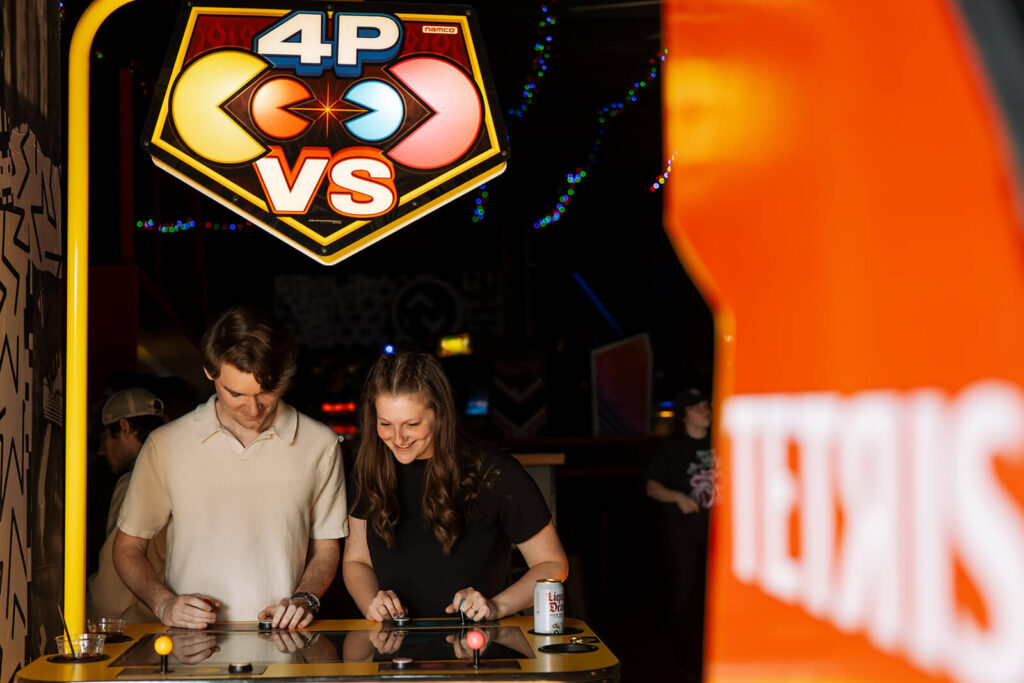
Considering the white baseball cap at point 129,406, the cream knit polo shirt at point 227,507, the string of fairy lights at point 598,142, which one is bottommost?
the cream knit polo shirt at point 227,507

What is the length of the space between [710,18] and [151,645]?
2.38m

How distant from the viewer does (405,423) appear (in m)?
2.70

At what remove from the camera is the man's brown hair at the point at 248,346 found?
2750mm

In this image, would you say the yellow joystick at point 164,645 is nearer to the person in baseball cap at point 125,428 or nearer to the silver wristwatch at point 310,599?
the silver wristwatch at point 310,599

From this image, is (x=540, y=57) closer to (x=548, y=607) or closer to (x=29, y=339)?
(x=29, y=339)

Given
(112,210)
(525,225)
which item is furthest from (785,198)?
(525,225)

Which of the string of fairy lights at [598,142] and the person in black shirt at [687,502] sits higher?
the string of fairy lights at [598,142]

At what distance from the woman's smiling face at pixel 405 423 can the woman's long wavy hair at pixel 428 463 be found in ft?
0.05

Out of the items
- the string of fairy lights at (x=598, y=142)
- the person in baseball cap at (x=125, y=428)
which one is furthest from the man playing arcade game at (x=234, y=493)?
the string of fairy lights at (x=598, y=142)

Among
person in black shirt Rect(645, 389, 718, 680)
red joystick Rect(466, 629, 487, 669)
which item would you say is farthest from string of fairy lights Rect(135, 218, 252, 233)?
red joystick Rect(466, 629, 487, 669)

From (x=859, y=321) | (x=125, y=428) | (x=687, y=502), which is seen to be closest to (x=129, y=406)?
(x=125, y=428)

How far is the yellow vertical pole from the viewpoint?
2.35 m

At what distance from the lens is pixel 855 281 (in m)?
0.29

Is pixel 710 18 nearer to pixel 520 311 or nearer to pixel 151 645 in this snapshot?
pixel 151 645
